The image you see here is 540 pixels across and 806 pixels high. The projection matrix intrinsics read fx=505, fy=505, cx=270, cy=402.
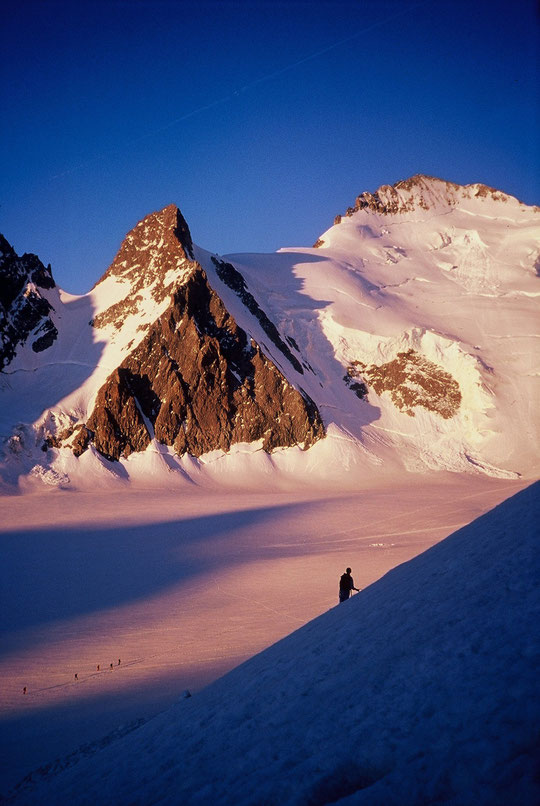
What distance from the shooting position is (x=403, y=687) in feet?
10.1

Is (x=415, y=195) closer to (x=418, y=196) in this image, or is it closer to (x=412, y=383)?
(x=418, y=196)

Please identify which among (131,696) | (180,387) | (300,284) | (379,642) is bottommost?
(131,696)

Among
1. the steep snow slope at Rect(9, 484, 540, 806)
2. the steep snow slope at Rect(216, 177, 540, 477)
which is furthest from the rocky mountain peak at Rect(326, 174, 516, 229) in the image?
Result: the steep snow slope at Rect(9, 484, 540, 806)

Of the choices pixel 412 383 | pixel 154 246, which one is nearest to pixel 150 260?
pixel 154 246

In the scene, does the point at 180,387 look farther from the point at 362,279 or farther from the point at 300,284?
the point at 362,279

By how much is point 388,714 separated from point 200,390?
169 feet

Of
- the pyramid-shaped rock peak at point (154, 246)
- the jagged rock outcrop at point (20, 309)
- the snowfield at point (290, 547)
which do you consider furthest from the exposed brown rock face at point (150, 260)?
the jagged rock outcrop at point (20, 309)

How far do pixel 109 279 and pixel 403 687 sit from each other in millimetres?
67657

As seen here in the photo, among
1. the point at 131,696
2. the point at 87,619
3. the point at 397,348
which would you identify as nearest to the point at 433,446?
the point at 397,348

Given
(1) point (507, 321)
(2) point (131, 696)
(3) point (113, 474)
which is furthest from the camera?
(1) point (507, 321)

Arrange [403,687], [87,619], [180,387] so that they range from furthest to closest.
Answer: [180,387] → [87,619] → [403,687]

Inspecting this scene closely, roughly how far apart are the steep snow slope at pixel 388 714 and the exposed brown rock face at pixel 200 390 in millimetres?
46502

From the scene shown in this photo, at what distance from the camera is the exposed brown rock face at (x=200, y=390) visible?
50781mm

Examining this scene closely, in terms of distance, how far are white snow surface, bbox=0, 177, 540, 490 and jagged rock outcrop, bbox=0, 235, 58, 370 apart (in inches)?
53.0
